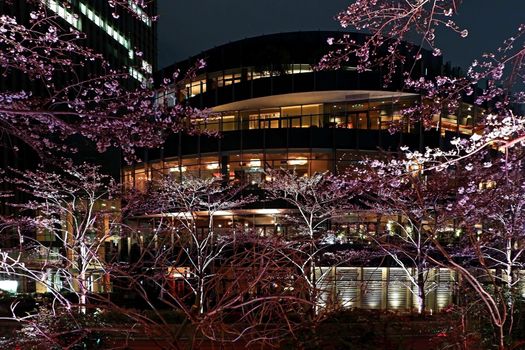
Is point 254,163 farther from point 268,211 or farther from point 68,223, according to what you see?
point 68,223

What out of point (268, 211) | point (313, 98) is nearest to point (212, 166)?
point (268, 211)

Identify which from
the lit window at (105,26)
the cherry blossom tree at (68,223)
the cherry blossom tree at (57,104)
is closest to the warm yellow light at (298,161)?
the cherry blossom tree at (68,223)

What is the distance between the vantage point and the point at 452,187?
64.4 ft

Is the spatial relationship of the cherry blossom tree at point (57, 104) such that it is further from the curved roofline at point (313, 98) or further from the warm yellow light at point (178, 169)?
the warm yellow light at point (178, 169)

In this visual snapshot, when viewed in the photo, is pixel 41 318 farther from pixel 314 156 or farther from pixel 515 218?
pixel 314 156

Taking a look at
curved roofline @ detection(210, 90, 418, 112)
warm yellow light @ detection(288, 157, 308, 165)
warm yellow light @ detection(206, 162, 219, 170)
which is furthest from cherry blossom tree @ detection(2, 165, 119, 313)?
curved roofline @ detection(210, 90, 418, 112)

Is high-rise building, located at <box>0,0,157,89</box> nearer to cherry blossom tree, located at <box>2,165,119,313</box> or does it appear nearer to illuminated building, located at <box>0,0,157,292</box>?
illuminated building, located at <box>0,0,157,292</box>

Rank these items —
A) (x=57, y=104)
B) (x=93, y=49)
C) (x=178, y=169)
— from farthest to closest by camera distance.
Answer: (x=93, y=49) < (x=178, y=169) < (x=57, y=104)

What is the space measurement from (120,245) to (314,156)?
17.7 metres

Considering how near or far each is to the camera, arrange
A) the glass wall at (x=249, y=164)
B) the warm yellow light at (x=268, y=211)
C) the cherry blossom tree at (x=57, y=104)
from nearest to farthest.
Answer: the cherry blossom tree at (x=57, y=104)
the warm yellow light at (x=268, y=211)
the glass wall at (x=249, y=164)

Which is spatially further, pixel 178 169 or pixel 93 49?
pixel 93 49

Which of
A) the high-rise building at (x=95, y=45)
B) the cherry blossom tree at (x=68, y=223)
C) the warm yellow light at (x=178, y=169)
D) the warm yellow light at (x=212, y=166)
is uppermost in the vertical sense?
the high-rise building at (x=95, y=45)

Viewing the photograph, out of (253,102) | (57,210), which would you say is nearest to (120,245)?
(57,210)

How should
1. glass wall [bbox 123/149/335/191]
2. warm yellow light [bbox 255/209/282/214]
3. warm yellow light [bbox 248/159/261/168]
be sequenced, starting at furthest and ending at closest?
warm yellow light [bbox 248/159/261/168]
glass wall [bbox 123/149/335/191]
warm yellow light [bbox 255/209/282/214]
